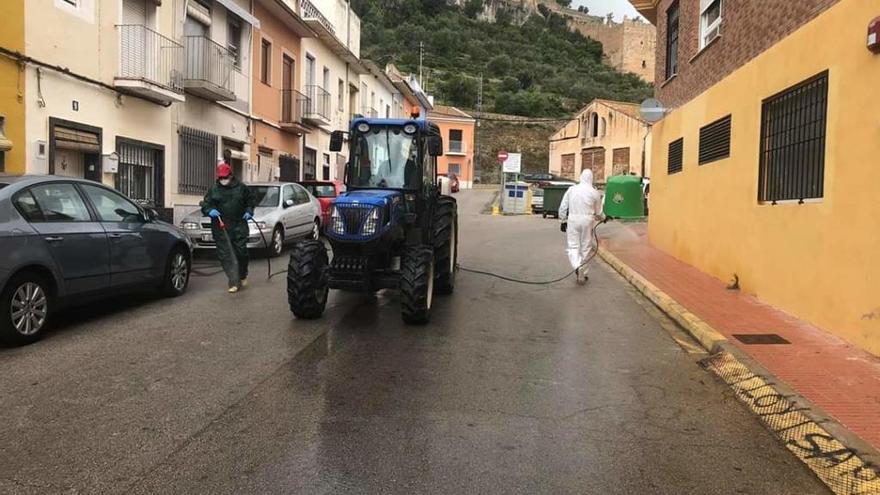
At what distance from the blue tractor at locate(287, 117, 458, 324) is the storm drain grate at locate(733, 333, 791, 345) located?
10.5 ft

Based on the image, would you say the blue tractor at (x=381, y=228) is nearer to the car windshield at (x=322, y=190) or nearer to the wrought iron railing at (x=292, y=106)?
the car windshield at (x=322, y=190)

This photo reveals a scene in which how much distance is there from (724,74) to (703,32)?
6.85 feet

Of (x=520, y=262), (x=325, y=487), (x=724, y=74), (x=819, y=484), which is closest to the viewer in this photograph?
(x=325, y=487)

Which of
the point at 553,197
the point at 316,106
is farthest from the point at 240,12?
the point at 553,197

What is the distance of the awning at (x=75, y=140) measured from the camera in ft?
39.2

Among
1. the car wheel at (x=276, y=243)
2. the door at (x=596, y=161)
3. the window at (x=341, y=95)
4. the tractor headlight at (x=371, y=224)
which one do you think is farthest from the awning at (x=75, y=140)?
the door at (x=596, y=161)

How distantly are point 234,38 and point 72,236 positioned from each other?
13511mm

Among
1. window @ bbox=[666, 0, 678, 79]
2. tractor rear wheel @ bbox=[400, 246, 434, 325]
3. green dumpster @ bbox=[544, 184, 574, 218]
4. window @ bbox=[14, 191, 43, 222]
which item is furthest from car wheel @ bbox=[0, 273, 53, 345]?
green dumpster @ bbox=[544, 184, 574, 218]

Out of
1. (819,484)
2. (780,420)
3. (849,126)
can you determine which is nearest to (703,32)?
(849,126)

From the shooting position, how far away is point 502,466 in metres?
3.88

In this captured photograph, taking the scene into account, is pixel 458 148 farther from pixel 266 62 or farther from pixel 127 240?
pixel 127 240

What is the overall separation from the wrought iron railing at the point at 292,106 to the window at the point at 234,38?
10.1ft

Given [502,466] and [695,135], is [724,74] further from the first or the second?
[502,466]

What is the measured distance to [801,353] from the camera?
6230 mm
